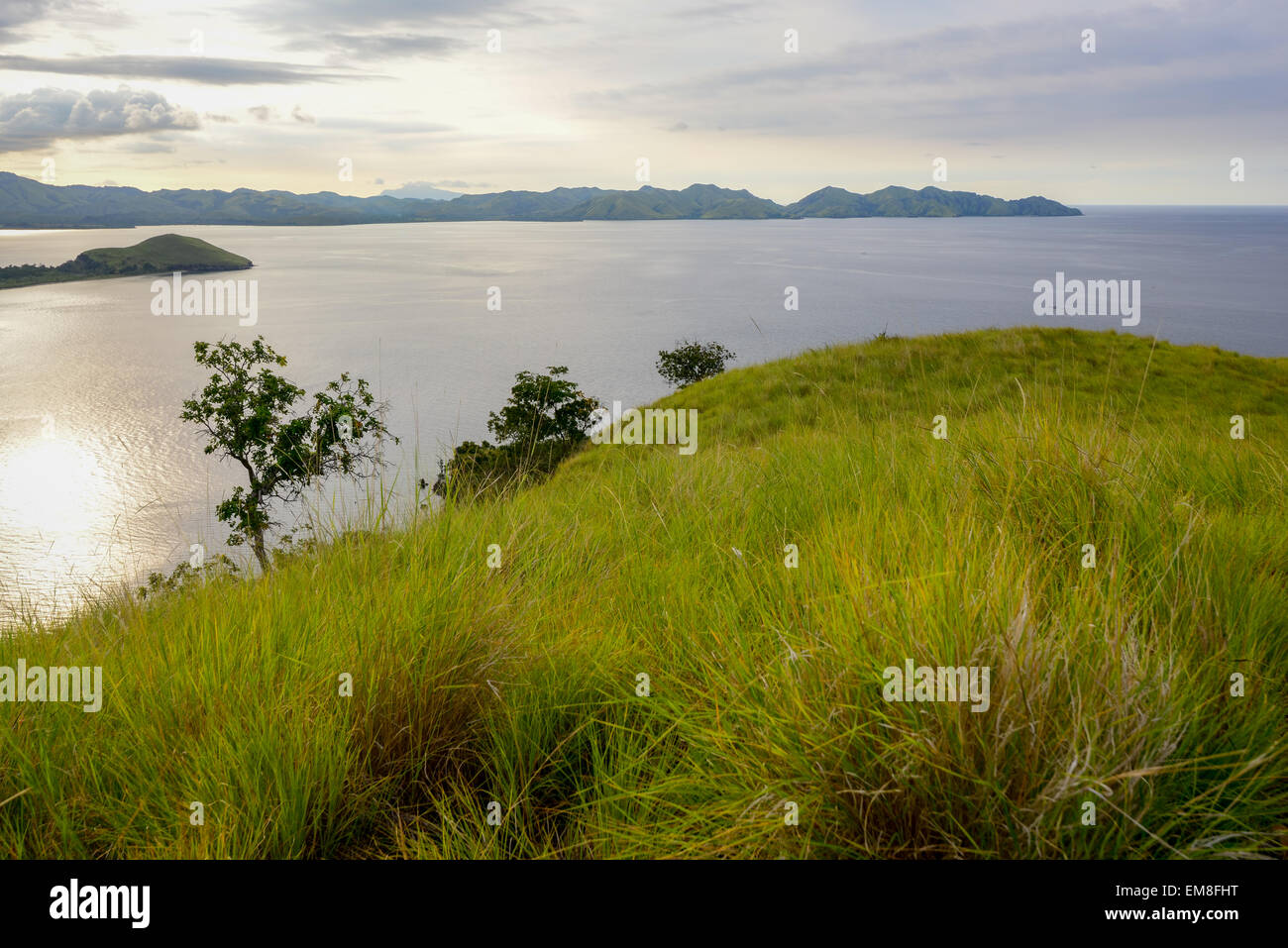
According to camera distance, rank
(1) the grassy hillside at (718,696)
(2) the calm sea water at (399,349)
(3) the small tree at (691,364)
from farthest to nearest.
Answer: (2) the calm sea water at (399,349)
(3) the small tree at (691,364)
(1) the grassy hillside at (718,696)

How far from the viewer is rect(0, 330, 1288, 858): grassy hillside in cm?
239

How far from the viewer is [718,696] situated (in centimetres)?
319

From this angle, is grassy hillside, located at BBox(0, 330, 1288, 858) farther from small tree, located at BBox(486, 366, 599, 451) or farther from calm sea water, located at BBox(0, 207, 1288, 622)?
calm sea water, located at BBox(0, 207, 1288, 622)

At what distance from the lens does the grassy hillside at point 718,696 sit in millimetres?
2393

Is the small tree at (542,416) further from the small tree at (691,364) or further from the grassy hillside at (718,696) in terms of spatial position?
the grassy hillside at (718,696)

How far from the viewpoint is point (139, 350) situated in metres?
152

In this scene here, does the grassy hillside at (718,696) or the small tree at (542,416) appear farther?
the small tree at (542,416)

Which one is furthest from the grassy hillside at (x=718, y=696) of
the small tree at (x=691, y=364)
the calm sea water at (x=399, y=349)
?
the small tree at (x=691, y=364)

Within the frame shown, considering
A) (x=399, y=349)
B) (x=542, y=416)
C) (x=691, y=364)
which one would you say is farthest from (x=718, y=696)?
(x=399, y=349)

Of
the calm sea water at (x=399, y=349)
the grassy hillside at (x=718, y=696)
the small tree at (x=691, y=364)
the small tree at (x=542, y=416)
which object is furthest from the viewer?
the calm sea water at (x=399, y=349)

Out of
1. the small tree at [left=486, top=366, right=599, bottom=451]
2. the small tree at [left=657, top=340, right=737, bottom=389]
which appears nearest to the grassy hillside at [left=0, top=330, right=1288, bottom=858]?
the small tree at [left=486, top=366, right=599, bottom=451]

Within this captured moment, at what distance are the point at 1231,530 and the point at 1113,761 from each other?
2.86 m
